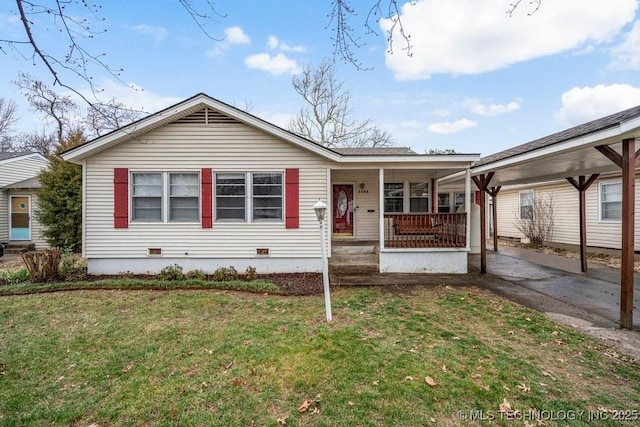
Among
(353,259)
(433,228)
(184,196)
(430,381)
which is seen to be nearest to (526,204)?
(433,228)

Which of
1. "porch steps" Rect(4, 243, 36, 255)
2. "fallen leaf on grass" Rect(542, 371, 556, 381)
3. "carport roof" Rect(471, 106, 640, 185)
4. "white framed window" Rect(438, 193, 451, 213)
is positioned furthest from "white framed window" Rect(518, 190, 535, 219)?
"porch steps" Rect(4, 243, 36, 255)

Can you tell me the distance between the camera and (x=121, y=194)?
789cm

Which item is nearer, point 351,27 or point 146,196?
point 351,27

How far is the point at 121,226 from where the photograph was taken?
26.1ft

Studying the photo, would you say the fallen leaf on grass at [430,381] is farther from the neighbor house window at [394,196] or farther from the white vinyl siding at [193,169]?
the neighbor house window at [394,196]

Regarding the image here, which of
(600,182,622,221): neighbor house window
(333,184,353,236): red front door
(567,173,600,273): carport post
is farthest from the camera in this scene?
(600,182,622,221): neighbor house window

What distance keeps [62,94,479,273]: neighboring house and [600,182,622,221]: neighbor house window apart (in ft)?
24.2

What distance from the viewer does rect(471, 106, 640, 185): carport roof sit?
4.44m

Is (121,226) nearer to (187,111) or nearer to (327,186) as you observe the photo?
(187,111)

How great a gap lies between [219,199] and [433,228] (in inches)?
232

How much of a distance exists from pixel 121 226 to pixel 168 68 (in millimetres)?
4519

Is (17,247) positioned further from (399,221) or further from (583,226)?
(583,226)

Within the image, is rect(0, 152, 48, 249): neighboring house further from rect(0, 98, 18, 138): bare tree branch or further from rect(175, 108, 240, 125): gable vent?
rect(0, 98, 18, 138): bare tree branch

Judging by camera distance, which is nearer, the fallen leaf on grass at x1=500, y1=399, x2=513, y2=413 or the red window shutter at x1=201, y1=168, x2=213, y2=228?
the fallen leaf on grass at x1=500, y1=399, x2=513, y2=413
